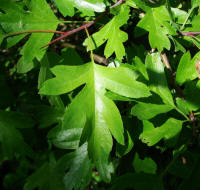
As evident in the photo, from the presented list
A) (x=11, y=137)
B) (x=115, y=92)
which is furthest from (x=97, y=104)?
(x=11, y=137)

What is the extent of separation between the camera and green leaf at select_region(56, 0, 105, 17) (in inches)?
→ 34.4

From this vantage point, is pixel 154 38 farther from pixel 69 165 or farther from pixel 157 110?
pixel 69 165

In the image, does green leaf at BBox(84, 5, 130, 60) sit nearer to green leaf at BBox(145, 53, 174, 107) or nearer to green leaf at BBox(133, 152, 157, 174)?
green leaf at BBox(145, 53, 174, 107)

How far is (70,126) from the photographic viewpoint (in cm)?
80

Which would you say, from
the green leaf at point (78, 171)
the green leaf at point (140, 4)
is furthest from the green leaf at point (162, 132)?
the green leaf at point (140, 4)

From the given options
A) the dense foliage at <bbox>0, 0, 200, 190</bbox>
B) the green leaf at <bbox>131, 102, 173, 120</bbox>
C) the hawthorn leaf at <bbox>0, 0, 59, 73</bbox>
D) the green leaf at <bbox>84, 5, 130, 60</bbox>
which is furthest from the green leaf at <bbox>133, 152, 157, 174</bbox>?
the hawthorn leaf at <bbox>0, 0, 59, 73</bbox>

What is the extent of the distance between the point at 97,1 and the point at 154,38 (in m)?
0.29

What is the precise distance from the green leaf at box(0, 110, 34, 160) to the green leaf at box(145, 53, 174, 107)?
68 centimetres

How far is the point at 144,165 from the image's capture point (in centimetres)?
98

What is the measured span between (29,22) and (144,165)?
0.84m

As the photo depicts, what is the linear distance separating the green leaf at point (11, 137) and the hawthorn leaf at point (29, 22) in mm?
369

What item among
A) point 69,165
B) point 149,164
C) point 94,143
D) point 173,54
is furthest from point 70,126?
point 173,54

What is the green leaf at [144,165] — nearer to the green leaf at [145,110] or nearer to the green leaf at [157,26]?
the green leaf at [145,110]

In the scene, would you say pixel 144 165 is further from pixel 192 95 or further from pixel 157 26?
pixel 157 26
